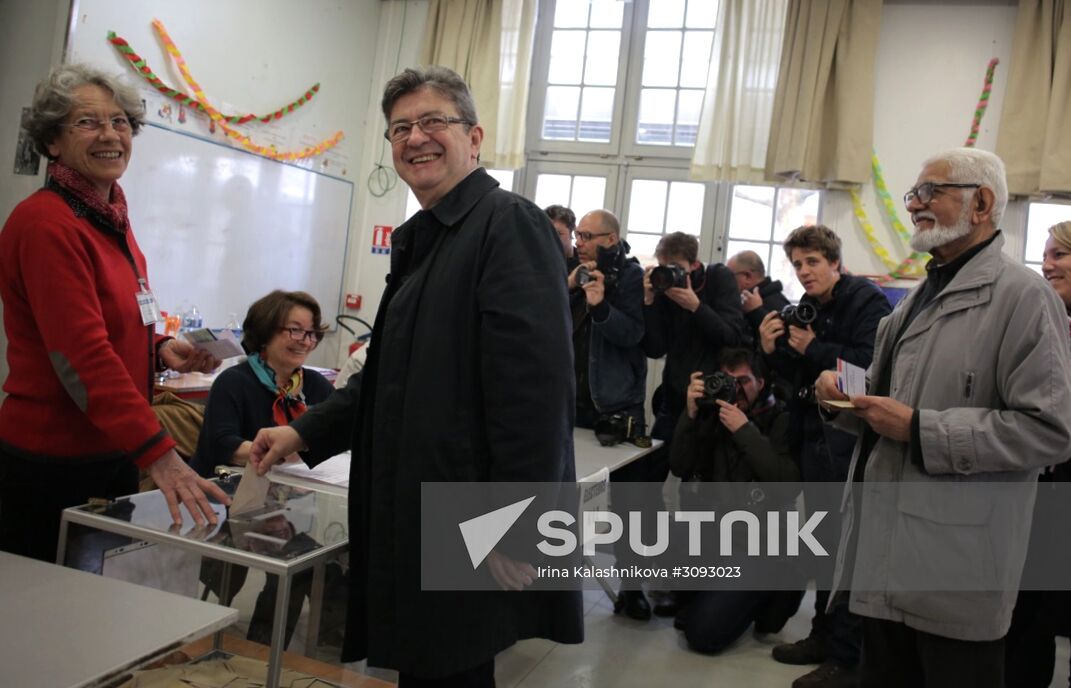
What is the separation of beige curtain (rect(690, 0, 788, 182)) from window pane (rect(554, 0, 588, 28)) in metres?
0.92

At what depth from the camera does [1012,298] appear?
4.72 ft

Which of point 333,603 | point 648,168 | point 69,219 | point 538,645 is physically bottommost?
point 538,645

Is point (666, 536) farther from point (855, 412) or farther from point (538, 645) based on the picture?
point (855, 412)

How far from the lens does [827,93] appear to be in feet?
13.9

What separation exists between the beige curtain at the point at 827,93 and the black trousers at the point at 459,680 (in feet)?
11.8

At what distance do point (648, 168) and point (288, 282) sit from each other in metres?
2.30

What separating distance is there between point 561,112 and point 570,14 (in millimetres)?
620

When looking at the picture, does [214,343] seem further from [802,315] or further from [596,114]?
[596,114]

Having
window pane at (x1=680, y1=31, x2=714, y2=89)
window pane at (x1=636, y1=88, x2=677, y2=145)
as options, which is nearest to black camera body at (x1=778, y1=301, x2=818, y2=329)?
window pane at (x1=636, y1=88, x2=677, y2=145)

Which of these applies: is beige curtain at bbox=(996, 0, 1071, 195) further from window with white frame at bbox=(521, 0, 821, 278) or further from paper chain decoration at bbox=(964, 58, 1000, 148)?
window with white frame at bbox=(521, 0, 821, 278)

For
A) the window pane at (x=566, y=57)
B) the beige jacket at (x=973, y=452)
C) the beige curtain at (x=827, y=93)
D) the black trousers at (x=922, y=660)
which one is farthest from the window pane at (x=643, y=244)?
the black trousers at (x=922, y=660)

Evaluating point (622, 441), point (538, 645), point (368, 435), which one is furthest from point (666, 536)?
point (368, 435)

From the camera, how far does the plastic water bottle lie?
3934 millimetres

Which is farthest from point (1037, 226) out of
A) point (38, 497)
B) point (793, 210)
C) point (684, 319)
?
point (38, 497)
